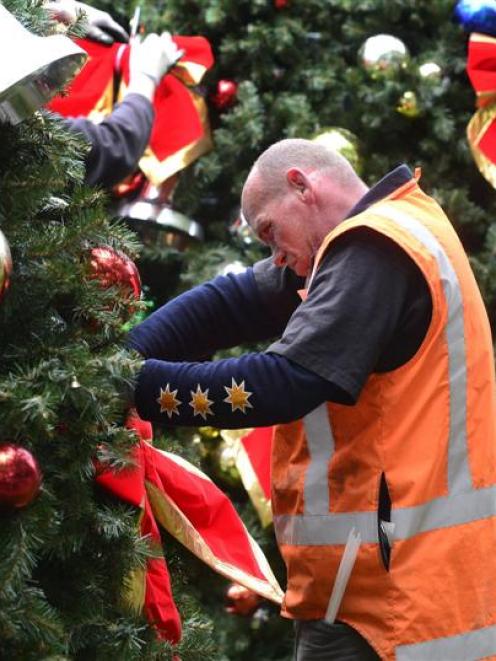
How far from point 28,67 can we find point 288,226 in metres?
0.76

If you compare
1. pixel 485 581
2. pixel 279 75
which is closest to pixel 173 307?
pixel 485 581

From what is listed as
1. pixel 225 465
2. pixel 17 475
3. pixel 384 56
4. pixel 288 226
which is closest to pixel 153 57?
pixel 384 56

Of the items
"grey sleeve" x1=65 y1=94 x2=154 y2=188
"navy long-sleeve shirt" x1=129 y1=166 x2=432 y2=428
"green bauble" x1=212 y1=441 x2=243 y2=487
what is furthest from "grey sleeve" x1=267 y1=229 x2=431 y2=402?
"green bauble" x1=212 y1=441 x2=243 y2=487

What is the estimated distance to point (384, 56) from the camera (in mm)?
3623

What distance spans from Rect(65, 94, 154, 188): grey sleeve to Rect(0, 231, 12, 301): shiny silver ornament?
129 cm

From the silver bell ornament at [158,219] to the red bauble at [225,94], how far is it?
312 mm

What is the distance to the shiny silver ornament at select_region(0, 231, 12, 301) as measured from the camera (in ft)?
A: 5.06

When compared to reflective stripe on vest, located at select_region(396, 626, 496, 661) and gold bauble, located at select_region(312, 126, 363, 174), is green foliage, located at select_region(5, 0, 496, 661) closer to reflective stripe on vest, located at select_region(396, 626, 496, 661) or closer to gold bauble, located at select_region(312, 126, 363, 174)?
reflective stripe on vest, located at select_region(396, 626, 496, 661)

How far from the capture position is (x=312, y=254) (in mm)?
2301

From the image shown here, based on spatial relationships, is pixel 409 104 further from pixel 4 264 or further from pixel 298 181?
pixel 4 264

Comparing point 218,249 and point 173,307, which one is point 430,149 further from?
point 173,307

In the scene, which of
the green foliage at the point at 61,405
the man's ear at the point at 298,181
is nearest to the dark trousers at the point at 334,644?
the green foliage at the point at 61,405

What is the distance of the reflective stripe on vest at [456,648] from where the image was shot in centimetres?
204

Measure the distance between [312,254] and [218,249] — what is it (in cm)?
145
